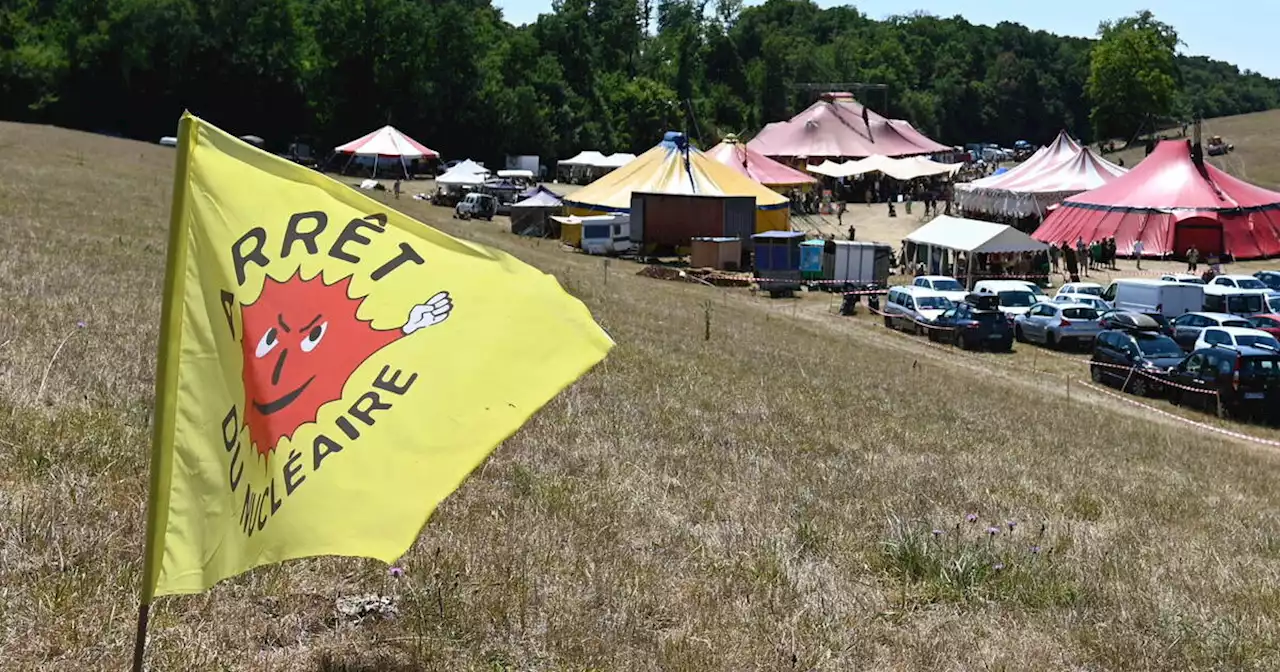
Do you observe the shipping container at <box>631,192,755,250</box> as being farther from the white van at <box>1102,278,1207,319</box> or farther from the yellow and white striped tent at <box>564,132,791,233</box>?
the white van at <box>1102,278,1207,319</box>

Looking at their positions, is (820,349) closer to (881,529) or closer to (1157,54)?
(881,529)

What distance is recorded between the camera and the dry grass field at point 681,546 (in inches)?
201

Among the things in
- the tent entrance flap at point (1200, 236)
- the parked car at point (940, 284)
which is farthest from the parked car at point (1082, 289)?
the tent entrance flap at point (1200, 236)

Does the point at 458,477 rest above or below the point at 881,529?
above

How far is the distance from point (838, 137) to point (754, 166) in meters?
24.4

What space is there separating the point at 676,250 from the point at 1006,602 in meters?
37.6

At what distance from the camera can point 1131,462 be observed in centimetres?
1274

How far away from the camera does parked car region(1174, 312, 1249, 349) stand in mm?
26906

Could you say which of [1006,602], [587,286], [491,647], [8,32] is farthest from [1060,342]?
[8,32]

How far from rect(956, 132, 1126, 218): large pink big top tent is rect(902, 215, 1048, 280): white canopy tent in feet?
48.3

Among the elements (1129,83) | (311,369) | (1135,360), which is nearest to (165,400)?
(311,369)

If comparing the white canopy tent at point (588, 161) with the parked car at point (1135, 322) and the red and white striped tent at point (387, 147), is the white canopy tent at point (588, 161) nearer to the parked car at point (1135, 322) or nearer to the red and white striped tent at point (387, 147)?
the red and white striped tent at point (387, 147)

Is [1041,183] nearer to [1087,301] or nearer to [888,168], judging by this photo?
[888,168]

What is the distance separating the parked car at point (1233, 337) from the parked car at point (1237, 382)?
2.37 metres
